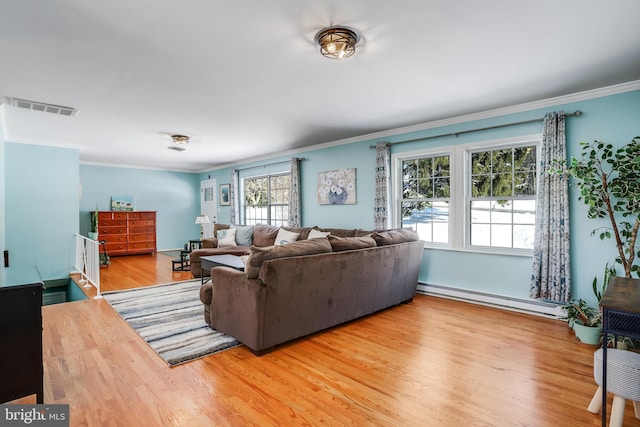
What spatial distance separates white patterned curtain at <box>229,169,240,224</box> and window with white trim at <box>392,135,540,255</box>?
179 inches

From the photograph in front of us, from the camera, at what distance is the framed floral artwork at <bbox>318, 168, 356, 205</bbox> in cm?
559

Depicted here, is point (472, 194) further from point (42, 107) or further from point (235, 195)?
point (235, 195)

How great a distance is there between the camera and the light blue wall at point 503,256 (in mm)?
3307

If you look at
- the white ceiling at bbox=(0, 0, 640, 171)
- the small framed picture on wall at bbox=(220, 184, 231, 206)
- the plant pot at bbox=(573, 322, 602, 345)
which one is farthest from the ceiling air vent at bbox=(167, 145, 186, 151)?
the plant pot at bbox=(573, 322, 602, 345)

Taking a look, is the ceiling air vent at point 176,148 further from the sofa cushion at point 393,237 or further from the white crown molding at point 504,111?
the sofa cushion at point 393,237

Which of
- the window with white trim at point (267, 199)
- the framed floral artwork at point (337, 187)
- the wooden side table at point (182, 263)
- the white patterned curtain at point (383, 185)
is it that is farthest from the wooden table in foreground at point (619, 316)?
the wooden side table at point (182, 263)

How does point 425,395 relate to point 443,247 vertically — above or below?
below

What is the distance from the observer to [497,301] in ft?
13.2

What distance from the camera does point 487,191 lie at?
422cm

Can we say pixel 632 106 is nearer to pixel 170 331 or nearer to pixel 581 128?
pixel 581 128

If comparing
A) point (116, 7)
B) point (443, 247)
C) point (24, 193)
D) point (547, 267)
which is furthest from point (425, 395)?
point (24, 193)

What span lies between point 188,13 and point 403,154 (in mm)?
3591

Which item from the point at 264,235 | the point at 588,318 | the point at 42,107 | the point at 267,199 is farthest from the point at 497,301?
the point at 42,107

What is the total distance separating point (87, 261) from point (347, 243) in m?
4.48
